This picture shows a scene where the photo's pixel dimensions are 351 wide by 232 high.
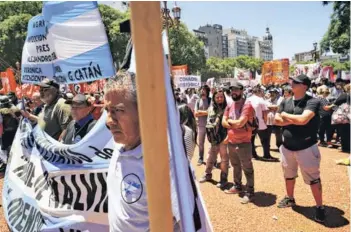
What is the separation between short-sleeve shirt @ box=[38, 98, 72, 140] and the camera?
440cm

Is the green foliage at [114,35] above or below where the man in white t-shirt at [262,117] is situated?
above

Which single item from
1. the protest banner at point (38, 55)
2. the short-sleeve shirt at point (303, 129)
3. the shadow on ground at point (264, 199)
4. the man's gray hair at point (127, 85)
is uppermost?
the protest banner at point (38, 55)

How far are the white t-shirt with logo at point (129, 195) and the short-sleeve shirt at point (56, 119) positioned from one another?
114 inches

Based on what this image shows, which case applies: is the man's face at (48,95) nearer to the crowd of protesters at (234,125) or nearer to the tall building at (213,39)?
the crowd of protesters at (234,125)

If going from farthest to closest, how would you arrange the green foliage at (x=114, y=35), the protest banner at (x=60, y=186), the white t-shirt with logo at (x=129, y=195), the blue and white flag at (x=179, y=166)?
the green foliage at (x=114, y=35)
the protest banner at (x=60, y=186)
the white t-shirt with logo at (x=129, y=195)
the blue and white flag at (x=179, y=166)

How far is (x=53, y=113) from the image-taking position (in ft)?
14.7

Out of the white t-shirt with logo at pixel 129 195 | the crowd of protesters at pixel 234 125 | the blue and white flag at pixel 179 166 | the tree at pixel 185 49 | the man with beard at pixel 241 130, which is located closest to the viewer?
the blue and white flag at pixel 179 166

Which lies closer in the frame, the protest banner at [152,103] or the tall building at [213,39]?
the protest banner at [152,103]

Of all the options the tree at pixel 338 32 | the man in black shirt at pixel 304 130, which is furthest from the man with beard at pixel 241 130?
the tree at pixel 338 32

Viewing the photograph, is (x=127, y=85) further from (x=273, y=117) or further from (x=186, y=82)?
(x=186, y=82)

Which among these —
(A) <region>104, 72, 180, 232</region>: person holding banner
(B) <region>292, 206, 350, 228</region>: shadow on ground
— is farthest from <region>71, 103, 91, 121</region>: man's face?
(B) <region>292, 206, 350, 228</region>: shadow on ground

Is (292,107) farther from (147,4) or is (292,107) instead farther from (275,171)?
(147,4)

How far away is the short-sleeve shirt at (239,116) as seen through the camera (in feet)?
17.3

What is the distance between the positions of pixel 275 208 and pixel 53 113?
3.41 m
